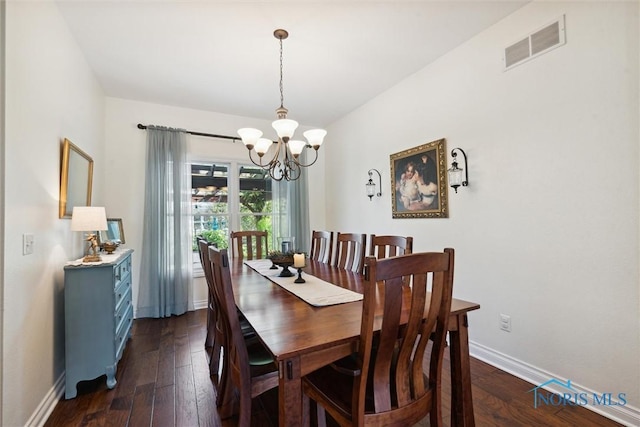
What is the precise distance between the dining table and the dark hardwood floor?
0.54 m

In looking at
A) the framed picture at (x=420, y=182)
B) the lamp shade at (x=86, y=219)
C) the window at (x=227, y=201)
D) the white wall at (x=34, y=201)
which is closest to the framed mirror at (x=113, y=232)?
the white wall at (x=34, y=201)

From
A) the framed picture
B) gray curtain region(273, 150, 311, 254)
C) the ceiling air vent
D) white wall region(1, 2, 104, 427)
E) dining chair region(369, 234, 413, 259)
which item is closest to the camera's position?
white wall region(1, 2, 104, 427)

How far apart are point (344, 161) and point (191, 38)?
8.37ft

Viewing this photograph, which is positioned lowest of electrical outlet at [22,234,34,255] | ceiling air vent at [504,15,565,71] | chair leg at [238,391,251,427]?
chair leg at [238,391,251,427]

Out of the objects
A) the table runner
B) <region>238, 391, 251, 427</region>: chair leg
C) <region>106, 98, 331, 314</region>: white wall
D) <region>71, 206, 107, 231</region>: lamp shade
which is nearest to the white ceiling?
<region>106, 98, 331, 314</region>: white wall

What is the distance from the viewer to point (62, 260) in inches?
86.7

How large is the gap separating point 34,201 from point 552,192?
3386 millimetres

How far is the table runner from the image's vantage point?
1.61m

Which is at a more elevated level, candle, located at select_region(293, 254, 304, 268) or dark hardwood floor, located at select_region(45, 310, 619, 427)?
candle, located at select_region(293, 254, 304, 268)

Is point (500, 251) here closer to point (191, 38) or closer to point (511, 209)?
point (511, 209)

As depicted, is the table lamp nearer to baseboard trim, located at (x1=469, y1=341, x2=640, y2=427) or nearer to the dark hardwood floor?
the dark hardwood floor

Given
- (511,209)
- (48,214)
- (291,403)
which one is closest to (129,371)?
(48,214)

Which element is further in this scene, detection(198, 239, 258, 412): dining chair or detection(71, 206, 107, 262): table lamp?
detection(71, 206, 107, 262): table lamp

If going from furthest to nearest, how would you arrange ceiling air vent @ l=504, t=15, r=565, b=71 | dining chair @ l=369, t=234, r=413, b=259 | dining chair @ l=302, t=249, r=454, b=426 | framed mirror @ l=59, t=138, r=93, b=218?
framed mirror @ l=59, t=138, r=93, b=218 → dining chair @ l=369, t=234, r=413, b=259 → ceiling air vent @ l=504, t=15, r=565, b=71 → dining chair @ l=302, t=249, r=454, b=426
